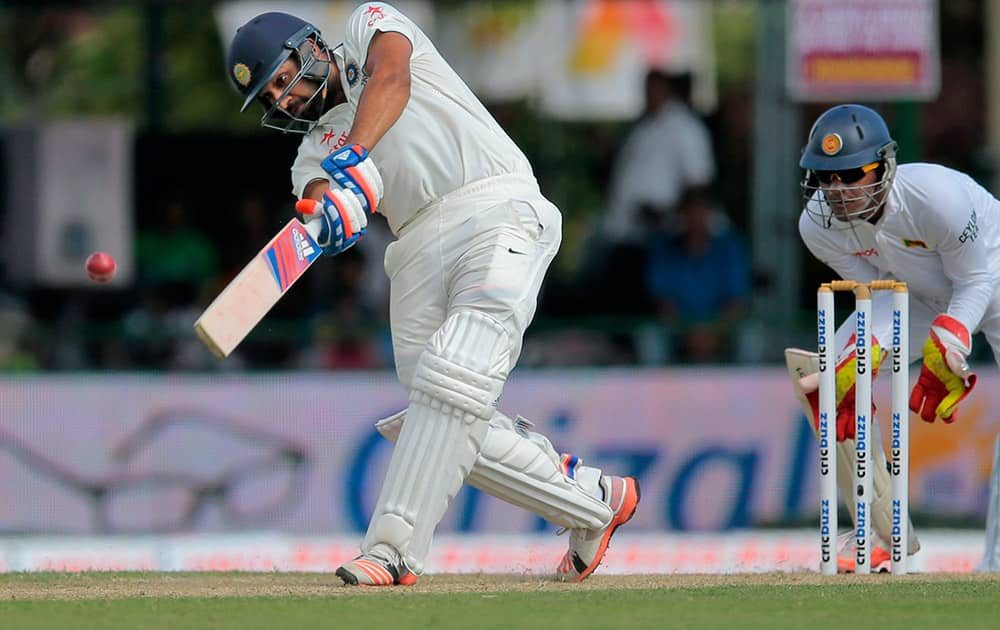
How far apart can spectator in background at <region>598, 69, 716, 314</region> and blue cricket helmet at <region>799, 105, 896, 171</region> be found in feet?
16.3

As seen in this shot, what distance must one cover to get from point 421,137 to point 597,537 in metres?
1.34

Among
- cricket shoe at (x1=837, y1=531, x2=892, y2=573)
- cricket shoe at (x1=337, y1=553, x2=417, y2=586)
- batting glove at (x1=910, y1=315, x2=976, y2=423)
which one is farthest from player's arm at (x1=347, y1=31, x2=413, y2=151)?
cricket shoe at (x1=837, y1=531, x2=892, y2=573)

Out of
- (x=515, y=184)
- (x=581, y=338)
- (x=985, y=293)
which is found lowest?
(x=581, y=338)

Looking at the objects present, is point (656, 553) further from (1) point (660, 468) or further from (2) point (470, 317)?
(2) point (470, 317)

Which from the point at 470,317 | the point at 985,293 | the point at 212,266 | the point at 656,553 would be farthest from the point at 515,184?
the point at 212,266

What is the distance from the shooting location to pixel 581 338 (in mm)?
9859

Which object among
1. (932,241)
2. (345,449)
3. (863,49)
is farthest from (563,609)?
(863,49)

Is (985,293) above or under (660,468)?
above

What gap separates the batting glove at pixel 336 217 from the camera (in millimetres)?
5020

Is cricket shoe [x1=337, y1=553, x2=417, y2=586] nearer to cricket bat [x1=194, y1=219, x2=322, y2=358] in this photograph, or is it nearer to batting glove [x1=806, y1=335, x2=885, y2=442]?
cricket bat [x1=194, y1=219, x2=322, y2=358]

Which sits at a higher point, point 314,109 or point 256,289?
point 314,109

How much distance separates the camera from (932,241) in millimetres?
5832

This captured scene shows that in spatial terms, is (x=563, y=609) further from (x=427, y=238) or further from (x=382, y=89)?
(x=382, y=89)

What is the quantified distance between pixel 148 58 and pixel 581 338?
15.3 ft
